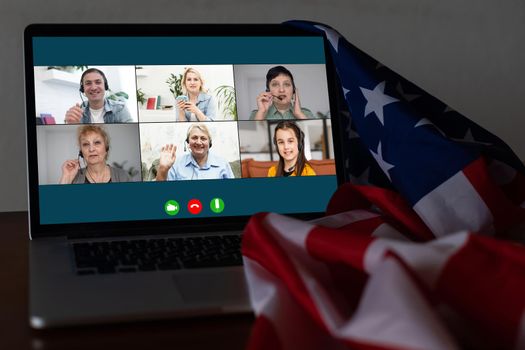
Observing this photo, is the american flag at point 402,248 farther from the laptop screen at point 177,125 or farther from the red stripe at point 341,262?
the laptop screen at point 177,125

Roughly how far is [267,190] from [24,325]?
1.45 feet

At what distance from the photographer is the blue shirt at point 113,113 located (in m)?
0.83

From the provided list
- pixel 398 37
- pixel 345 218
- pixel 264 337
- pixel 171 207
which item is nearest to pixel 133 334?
pixel 264 337

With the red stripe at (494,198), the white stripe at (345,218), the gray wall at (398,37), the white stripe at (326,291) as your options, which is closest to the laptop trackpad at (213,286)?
the white stripe at (326,291)

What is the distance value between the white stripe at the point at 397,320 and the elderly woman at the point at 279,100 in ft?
1.65

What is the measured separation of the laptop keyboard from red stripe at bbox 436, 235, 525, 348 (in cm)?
23

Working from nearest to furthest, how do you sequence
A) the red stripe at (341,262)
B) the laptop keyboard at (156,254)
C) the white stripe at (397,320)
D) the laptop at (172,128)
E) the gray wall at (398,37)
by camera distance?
the white stripe at (397,320) < the red stripe at (341,262) < the laptop keyboard at (156,254) < the laptop at (172,128) < the gray wall at (398,37)

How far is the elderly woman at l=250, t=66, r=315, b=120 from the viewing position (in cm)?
87

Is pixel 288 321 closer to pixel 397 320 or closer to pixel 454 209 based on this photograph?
pixel 397 320

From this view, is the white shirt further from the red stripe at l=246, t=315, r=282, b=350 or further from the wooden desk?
the red stripe at l=246, t=315, r=282, b=350

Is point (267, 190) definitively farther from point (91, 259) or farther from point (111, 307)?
point (111, 307)

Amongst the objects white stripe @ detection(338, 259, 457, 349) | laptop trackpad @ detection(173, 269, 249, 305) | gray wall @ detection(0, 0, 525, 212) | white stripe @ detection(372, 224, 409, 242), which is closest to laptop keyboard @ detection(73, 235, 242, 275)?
laptop trackpad @ detection(173, 269, 249, 305)

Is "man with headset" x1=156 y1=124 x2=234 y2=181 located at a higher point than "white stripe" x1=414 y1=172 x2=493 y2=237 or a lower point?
higher

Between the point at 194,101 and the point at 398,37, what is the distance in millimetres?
463
